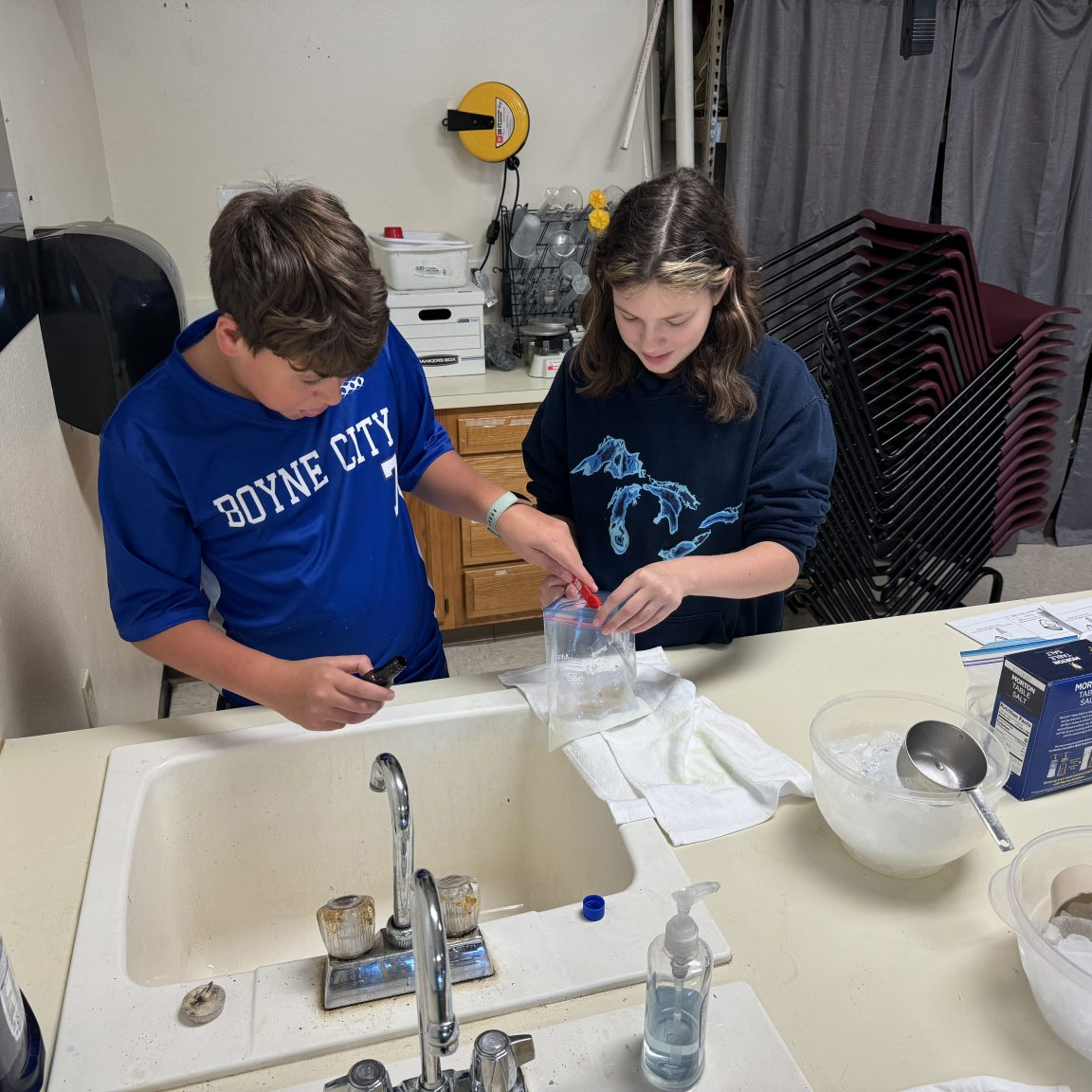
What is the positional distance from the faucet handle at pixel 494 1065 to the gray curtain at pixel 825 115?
9.04ft

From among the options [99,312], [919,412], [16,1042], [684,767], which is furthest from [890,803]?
[919,412]

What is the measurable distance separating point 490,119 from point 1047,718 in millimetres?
2573

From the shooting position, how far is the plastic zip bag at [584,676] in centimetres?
110

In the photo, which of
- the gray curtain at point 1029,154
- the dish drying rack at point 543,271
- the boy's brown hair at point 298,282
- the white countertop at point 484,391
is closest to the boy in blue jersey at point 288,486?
the boy's brown hair at point 298,282

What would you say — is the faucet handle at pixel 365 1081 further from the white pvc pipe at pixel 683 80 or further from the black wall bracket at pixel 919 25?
the black wall bracket at pixel 919 25

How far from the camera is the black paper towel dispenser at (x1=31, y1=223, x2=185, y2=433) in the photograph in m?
1.61

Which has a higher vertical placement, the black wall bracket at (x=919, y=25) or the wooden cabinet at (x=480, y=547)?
the black wall bracket at (x=919, y=25)

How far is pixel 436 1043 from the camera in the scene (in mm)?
569

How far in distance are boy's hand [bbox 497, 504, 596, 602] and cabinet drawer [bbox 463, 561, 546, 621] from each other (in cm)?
165

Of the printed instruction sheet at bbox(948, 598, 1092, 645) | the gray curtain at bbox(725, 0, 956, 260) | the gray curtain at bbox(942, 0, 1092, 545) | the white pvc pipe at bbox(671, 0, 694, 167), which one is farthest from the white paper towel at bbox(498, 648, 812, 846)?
the gray curtain at bbox(942, 0, 1092, 545)

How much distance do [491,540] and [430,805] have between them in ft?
5.67

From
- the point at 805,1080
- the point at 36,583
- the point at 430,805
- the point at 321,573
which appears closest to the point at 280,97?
the point at 36,583

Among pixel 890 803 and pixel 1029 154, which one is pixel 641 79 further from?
pixel 890 803

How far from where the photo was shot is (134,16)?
2697 mm
